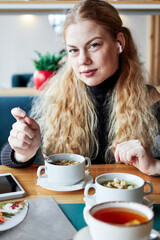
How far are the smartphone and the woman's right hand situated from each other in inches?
4.3

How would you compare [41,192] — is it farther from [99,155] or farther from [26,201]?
[99,155]

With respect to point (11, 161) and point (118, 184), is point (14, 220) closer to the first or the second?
point (118, 184)

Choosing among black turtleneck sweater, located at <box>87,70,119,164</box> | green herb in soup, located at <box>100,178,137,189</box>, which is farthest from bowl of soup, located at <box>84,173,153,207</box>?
black turtleneck sweater, located at <box>87,70,119,164</box>

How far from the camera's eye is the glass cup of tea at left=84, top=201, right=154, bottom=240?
465 mm

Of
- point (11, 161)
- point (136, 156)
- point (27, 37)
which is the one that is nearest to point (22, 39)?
point (27, 37)

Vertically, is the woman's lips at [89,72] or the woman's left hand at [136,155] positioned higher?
the woman's lips at [89,72]

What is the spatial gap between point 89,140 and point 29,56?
405cm

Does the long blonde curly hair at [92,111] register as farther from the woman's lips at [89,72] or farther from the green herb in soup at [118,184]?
the green herb in soup at [118,184]

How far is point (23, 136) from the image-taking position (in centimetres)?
101

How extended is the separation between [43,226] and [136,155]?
432 mm

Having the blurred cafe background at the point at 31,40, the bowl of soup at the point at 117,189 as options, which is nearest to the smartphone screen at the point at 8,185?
the bowl of soup at the point at 117,189

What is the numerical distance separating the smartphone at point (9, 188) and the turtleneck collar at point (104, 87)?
60 centimetres

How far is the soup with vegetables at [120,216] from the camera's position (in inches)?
19.9

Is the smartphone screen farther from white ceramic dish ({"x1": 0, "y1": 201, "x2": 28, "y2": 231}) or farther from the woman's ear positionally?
the woman's ear
